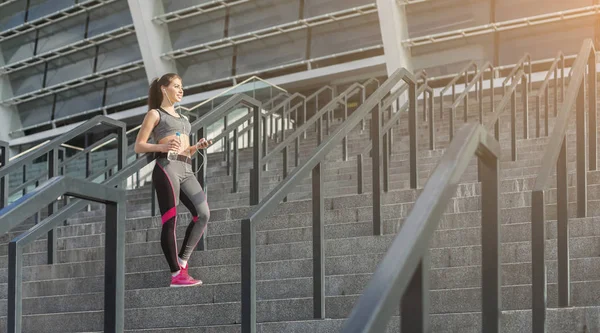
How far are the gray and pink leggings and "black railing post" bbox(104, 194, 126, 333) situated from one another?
72.2 inches

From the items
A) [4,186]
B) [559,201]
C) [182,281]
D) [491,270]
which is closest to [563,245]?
[559,201]

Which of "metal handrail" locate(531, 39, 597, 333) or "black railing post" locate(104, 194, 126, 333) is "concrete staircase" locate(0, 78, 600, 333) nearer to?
"metal handrail" locate(531, 39, 597, 333)

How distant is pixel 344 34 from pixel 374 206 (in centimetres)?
1558

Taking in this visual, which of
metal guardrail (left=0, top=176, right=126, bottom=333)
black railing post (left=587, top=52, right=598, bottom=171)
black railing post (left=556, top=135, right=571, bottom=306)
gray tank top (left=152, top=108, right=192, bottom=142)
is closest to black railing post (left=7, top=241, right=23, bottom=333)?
metal guardrail (left=0, top=176, right=126, bottom=333)

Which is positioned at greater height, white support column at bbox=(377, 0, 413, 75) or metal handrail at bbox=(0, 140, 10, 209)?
white support column at bbox=(377, 0, 413, 75)

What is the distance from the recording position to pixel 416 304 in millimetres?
2250

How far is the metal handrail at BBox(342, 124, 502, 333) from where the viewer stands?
2.09m

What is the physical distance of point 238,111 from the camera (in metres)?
10.4

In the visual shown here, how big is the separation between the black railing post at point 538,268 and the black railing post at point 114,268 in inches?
64.3

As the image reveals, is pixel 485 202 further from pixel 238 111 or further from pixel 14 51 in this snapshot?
pixel 14 51

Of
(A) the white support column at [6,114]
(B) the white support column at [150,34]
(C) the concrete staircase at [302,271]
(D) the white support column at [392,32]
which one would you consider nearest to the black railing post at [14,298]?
(C) the concrete staircase at [302,271]

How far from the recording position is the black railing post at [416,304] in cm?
223

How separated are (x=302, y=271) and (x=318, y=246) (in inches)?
A: 24.9

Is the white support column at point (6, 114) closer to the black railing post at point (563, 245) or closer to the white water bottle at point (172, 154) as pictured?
the white water bottle at point (172, 154)
